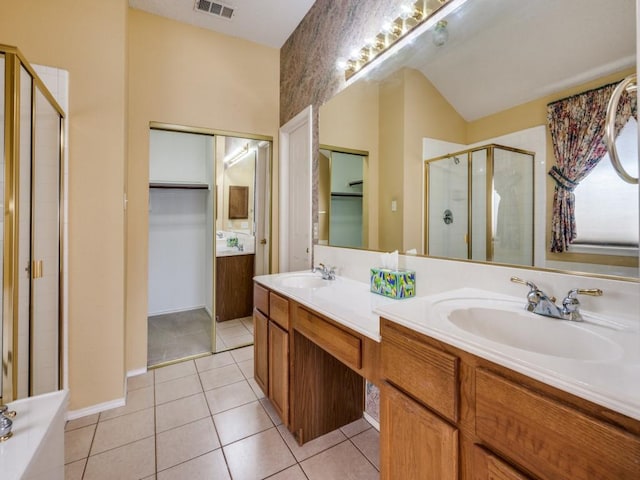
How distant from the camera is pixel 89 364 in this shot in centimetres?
191

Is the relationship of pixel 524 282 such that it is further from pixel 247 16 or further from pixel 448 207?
pixel 247 16

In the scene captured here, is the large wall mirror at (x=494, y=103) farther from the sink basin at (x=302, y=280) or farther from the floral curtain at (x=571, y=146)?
the sink basin at (x=302, y=280)

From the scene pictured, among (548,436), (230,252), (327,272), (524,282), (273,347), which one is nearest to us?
(548,436)

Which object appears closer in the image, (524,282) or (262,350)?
(524,282)

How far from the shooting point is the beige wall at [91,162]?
183cm

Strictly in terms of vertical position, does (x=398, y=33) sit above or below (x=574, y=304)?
above

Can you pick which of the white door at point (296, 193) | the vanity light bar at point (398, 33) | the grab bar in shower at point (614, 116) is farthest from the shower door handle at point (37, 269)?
the grab bar in shower at point (614, 116)

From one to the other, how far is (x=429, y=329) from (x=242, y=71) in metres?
2.94

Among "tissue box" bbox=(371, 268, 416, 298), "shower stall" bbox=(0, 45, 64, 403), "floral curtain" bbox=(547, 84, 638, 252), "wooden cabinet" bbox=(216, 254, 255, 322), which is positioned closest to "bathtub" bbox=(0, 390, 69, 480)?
"shower stall" bbox=(0, 45, 64, 403)

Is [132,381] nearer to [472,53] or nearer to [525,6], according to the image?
[472,53]

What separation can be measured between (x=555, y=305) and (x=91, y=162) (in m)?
2.53

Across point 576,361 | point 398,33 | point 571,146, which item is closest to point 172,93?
point 398,33

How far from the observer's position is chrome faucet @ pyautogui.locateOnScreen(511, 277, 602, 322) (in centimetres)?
88

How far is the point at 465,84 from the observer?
133cm
